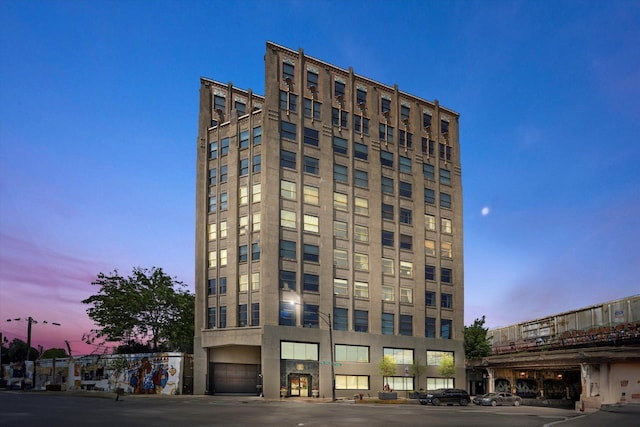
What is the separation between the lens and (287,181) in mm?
74375

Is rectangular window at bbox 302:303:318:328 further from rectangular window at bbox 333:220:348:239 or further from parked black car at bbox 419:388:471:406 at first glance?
parked black car at bbox 419:388:471:406

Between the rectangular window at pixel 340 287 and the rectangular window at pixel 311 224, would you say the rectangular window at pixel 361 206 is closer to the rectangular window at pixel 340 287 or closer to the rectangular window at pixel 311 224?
the rectangular window at pixel 311 224

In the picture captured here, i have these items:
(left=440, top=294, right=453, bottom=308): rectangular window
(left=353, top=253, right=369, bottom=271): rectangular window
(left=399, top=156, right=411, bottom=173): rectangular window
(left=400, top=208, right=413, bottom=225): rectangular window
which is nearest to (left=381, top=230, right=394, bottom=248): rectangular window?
(left=400, top=208, right=413, bottom=225): rectangular window

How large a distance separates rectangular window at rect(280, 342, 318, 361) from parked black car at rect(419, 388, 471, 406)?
620 inches

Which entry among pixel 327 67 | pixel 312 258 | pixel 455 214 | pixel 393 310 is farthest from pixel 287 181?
pixel 455 214

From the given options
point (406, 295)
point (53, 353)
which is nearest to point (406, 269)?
point (406, 295)

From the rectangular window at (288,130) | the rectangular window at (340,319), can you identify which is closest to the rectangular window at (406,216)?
the rectangular window at (340,319)

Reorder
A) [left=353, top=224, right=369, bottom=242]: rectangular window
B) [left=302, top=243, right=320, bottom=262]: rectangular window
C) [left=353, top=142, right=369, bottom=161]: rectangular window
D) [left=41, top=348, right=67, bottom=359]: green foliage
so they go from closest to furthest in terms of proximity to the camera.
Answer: [left=302, top=243, right=320, bottom=262]: rectangular window
[left=353, top=224, right=369, bottom=242]: rectangular window
[left=353, top=142, right=369, bottom=161]: rectangular window
[left=41, top=348, right=67, bottom=359]: green foliage

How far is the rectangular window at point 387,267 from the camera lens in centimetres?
8181

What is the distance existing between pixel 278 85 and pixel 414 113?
22942mm

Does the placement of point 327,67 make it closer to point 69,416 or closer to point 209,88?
point 209,88

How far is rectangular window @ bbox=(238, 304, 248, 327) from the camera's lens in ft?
236

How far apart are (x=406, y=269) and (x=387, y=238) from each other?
201 inches

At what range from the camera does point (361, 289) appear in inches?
3103
